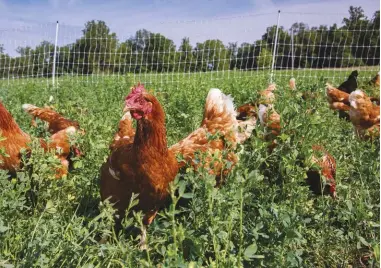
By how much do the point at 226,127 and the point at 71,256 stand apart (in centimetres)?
161

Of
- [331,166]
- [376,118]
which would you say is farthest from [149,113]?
[376,118]

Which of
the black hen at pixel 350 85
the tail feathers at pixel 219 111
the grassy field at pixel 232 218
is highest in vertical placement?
the black hen at pixel 350 85

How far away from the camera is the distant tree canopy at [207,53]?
9086mm

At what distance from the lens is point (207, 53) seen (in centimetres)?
907

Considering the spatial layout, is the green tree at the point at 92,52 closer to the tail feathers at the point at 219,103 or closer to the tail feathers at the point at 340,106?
the tail feathers at the point at 340,106

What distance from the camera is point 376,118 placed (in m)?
4.35

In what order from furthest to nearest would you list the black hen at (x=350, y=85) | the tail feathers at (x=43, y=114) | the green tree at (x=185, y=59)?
the green tree at (x=185, y=59)
the black hen at (x=350, y=85)
the tail feathers at (x=43, y=114)

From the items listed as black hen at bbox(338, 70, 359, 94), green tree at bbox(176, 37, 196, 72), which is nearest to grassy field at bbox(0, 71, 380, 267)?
black hen at bbox(338, 70, 359, 94)

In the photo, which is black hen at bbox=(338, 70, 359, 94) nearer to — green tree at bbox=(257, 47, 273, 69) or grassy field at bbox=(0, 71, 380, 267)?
green tree at bbox=(257, 47, 273, 69)

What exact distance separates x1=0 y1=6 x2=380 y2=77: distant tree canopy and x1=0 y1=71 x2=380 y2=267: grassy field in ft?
20.9

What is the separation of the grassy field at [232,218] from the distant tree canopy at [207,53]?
6371 mm

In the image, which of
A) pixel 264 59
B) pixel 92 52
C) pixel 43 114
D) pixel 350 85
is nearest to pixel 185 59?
pixel 264 59

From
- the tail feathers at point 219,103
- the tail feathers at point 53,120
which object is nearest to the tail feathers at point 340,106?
the tail feathers at point 219,103

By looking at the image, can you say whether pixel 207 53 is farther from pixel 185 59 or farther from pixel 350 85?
pixel 350 85
